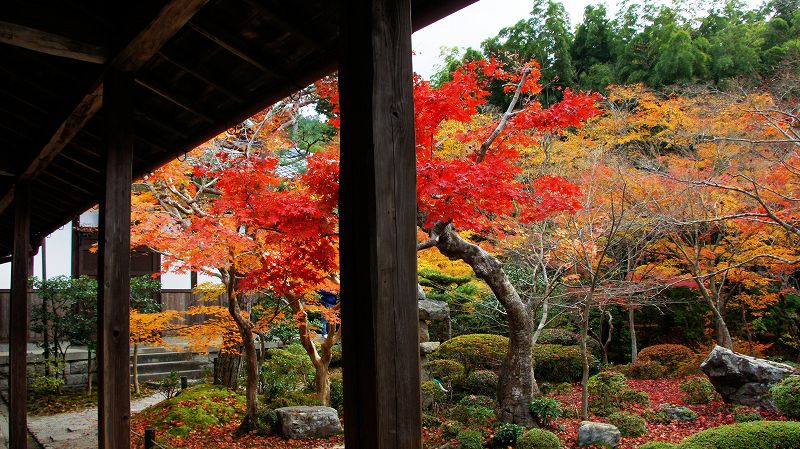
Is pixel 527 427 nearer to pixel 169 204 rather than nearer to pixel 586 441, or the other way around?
pixel 586 441

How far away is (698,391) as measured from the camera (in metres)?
9.84

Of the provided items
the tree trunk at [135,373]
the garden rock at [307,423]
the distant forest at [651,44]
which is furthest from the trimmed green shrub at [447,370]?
the distant forest at [651,44]

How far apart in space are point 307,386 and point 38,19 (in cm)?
905

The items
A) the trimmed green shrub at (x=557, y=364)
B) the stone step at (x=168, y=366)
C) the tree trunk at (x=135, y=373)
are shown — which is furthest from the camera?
the trimmed green shrub at (x=557, y=364)

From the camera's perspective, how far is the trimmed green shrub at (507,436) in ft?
24.0

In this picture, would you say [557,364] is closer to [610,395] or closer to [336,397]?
[610,395]

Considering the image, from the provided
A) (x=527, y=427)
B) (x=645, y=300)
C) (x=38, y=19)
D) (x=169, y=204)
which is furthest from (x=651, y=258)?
(x=38, y=19)

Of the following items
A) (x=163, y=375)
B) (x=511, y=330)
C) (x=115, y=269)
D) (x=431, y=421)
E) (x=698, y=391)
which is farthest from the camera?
(x=163, y=375)

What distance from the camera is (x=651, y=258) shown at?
13828 millimetres

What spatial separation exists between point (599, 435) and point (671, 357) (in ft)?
21.2

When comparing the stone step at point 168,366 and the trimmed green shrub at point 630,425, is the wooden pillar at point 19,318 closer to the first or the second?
the stone step at point 168,366

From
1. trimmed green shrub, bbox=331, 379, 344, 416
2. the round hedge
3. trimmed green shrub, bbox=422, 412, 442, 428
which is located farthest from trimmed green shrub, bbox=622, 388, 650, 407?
trimmed green shrub, bbox=331, 379, 344, 416

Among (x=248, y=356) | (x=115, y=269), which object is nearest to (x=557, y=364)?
(x=248, y=356)

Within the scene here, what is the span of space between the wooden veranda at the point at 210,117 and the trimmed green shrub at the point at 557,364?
10.0 meters
